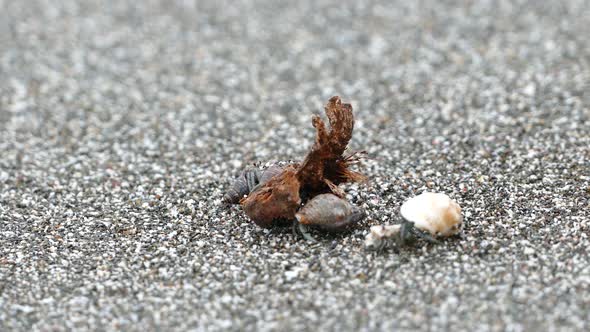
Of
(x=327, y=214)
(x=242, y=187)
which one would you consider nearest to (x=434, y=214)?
(x=327, y=214)

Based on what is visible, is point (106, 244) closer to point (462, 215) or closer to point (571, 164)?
point (462, 215)

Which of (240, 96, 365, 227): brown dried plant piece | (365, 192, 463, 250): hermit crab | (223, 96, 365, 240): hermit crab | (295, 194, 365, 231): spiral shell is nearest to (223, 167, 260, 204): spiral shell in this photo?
(223, 96, 365, 240): hermit crab

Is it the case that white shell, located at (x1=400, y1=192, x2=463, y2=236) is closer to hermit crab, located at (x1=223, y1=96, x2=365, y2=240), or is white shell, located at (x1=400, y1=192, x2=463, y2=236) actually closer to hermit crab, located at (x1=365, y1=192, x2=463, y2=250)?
hermit crab, located at (x1=365, y1=192, x2=463, y2=250)

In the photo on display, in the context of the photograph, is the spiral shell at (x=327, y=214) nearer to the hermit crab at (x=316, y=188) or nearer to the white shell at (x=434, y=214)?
the hermit crab at (x=316, y=188)

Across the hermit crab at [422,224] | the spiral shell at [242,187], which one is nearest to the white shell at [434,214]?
the hermit crab at [422,224]

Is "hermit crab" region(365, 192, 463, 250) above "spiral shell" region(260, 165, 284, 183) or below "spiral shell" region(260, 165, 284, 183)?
below

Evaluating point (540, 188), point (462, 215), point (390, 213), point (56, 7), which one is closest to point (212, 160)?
point (390, 213)
